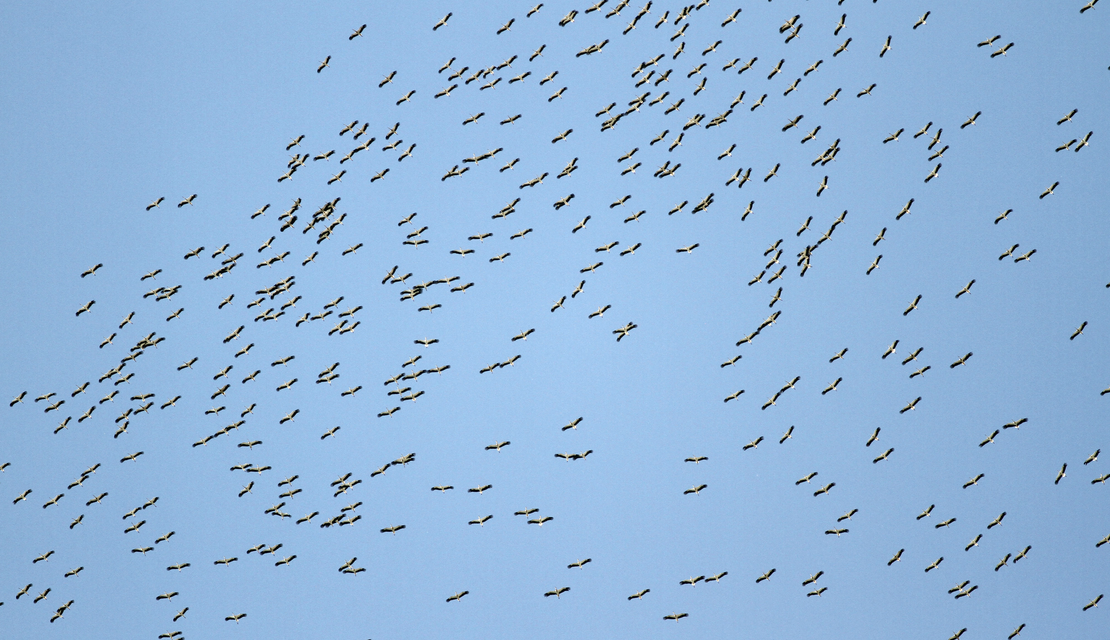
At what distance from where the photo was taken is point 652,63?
10569 cm

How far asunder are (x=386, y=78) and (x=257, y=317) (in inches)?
785

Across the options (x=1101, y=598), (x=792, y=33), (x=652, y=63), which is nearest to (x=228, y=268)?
(x=652, y=63)

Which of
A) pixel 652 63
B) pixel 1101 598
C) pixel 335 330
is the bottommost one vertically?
pixel 1101 598

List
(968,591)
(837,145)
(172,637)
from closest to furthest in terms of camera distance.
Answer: (837,145), (968,591), (172,637)

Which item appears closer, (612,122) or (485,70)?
(612,122)

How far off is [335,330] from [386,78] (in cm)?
1878

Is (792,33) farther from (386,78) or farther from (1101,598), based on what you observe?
(1101,598)

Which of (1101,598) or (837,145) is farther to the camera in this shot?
(1101,598)

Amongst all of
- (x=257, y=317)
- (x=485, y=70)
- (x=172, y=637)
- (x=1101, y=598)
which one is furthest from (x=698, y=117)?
(x=172, y=637)

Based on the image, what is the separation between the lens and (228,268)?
107 m

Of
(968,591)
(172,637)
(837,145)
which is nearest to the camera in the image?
(837,145)

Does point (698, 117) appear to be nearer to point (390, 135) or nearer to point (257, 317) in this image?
point (390, 135)

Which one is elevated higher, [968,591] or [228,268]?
[228,268]

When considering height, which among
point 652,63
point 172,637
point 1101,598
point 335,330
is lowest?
point 1101,598
